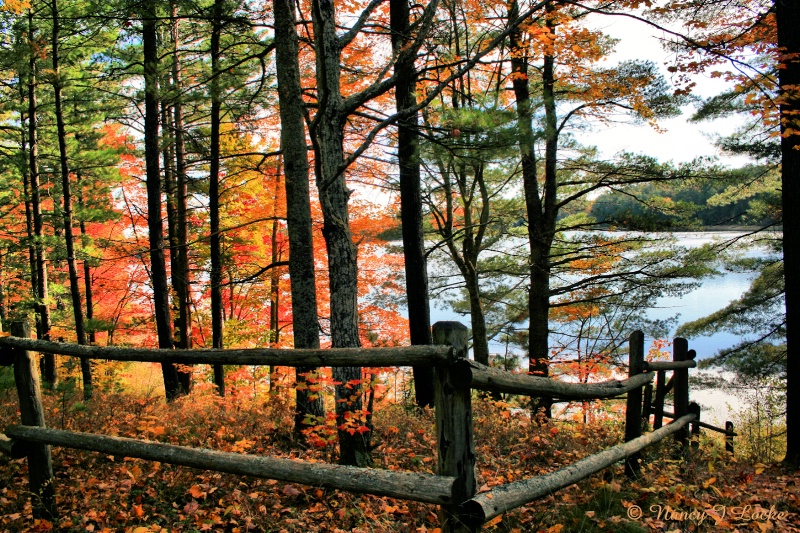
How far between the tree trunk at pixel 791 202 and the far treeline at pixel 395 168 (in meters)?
0.03

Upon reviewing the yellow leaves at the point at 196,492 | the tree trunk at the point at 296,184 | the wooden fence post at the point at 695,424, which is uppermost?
the tree trunk at the point at 296,184

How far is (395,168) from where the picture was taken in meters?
13.2

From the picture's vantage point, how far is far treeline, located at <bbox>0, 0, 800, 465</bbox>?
21.4 feet

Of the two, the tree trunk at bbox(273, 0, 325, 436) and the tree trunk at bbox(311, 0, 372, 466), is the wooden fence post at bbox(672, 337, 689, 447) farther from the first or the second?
the tree trunk at bbox(273, 0, 325, 436)

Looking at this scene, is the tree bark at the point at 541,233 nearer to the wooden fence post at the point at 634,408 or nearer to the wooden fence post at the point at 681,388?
the wooden fence post at the point at 681,388

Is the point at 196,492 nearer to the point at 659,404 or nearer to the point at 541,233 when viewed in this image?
the point at 659,404

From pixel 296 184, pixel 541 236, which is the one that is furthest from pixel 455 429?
pixel 541 236

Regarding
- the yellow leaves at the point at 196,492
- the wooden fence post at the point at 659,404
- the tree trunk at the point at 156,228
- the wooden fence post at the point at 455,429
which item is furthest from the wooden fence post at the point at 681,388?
the tree trunk at the point at 156,228

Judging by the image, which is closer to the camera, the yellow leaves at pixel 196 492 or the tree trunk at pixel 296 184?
the yellow leaves at pixel 196 492

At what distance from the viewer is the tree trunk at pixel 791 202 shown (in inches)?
270

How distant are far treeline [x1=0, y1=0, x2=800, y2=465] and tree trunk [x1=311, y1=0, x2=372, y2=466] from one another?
25 millimetres

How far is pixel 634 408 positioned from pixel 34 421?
5690 millimetres

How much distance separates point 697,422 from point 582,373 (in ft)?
18.3

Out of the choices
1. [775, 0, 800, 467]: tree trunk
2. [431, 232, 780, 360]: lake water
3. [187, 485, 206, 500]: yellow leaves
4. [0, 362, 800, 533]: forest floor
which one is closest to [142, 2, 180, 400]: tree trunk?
[0, 362, 800, 533]: forest floor
